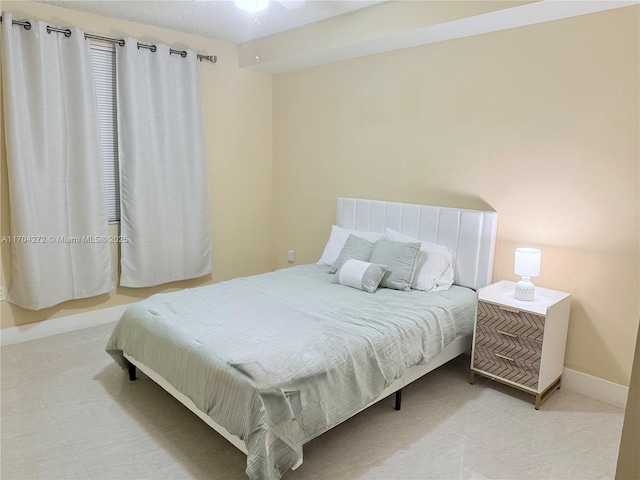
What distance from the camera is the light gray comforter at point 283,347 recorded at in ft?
6.69

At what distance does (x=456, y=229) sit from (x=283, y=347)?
1836 mm

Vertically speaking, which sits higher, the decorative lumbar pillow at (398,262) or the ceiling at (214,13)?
the ceiling at (214,13)

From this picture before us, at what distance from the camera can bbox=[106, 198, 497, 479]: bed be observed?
81.0 inches

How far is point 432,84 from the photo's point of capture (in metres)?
3.62

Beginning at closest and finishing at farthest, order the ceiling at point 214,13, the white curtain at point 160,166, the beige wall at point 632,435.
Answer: the beige wall at point 632,435 → the ceiling at point 214,13 → the white curtain at point 160,166

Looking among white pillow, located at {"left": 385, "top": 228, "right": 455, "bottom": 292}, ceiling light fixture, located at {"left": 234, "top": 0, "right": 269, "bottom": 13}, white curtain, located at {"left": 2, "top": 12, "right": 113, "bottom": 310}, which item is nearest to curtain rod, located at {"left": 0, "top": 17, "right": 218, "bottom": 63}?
white curtain, located at {"left": 2, "top": 12, "right": 113, "bottom": 310}

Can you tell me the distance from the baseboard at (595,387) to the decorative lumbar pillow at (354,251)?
163cm

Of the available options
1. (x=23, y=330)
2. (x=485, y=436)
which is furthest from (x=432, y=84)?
(x=23, y=330)

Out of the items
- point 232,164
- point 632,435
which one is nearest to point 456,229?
point 232,164

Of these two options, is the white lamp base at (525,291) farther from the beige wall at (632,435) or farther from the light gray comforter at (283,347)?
the beige wall at (632,435)

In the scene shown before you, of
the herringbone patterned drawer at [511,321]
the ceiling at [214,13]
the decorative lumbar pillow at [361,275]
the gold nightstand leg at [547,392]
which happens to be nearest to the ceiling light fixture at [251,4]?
the ceiling at [214,13]

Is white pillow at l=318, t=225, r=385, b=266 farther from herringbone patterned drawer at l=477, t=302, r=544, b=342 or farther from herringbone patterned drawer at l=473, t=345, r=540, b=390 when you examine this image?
herringbone patterned drawer at l=473, t=345, r=540, b=390

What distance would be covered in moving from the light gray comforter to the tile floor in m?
0.28

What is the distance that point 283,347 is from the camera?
2283mm
